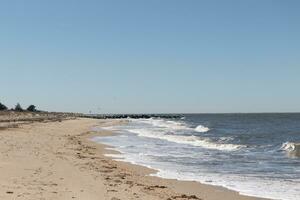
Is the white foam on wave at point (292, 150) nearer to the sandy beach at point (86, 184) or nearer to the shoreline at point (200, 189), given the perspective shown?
the sandy beach at point (86, 184)

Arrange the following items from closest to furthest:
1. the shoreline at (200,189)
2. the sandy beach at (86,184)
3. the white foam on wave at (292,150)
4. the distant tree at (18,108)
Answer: the sandy beach at (86,184) → the shoreline at (200,189) → the white foam on wave at (292,150) → the distant tree at (18,108)

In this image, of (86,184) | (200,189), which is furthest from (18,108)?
(200,189)

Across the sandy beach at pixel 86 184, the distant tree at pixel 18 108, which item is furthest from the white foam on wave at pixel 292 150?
the distant tree at pixel 18 108

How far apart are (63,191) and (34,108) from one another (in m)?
143

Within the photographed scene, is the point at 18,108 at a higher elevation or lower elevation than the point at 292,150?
higher

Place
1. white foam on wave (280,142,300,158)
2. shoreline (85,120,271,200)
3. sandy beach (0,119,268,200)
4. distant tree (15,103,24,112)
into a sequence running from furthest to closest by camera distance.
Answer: distant tree (15,103,24,112)
white foam on wave (280,142,300,158)
shoreline (85,120,271,200)
sandy beach (0,119,268,200)

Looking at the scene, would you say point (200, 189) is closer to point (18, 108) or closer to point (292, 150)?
point (292, 150)

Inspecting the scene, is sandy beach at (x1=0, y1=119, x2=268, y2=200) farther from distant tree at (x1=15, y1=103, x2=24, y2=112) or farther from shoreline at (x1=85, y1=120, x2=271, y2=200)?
distant tree at (x1=15, y1=103, x2=24, y2=112)

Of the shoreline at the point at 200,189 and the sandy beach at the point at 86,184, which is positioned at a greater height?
the sandy beach at the point at 86,184

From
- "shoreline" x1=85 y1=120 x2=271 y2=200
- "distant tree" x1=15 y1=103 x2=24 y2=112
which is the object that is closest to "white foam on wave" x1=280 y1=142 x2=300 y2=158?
"shoreline" x1=85 y1=120 x2=271 y2=200

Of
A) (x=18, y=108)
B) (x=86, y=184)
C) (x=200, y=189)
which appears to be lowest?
(x=200, y=189)

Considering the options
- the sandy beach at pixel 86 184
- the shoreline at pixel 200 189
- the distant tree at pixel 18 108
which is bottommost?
the shoreline at pixel 200 189

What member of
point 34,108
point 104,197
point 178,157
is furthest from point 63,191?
point 34,108

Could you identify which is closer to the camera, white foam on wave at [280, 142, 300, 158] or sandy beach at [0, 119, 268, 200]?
sandy beach at [0, 119, 268, 200]
